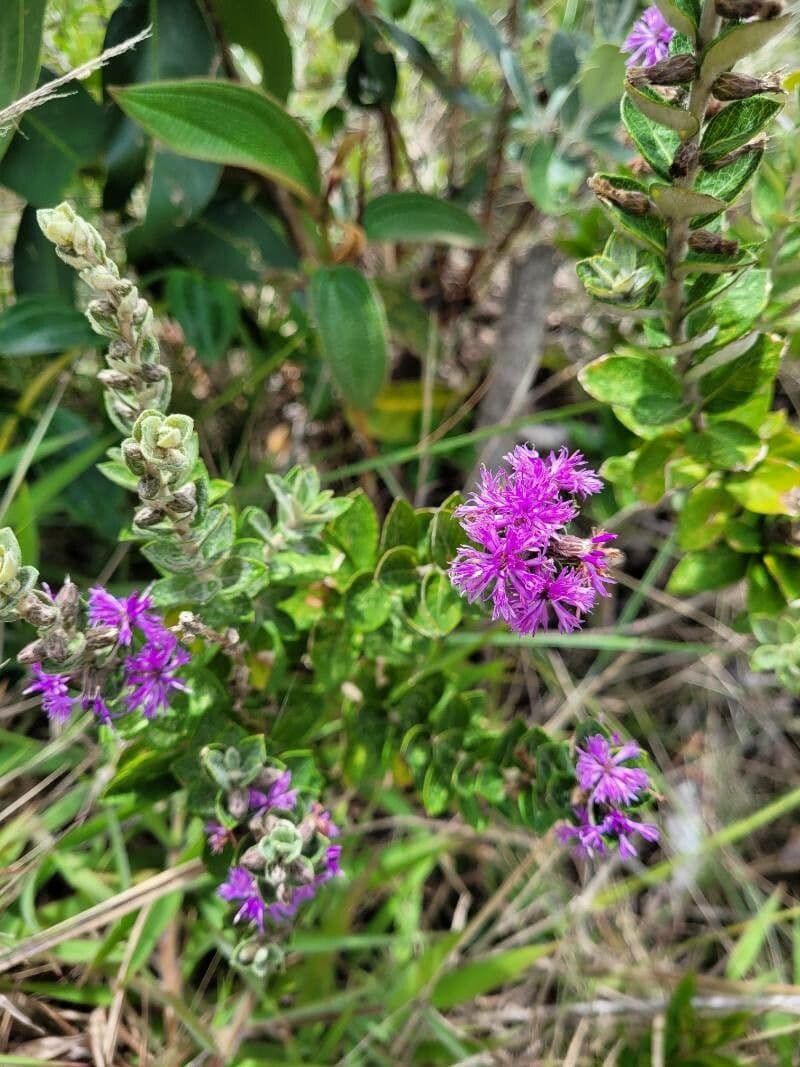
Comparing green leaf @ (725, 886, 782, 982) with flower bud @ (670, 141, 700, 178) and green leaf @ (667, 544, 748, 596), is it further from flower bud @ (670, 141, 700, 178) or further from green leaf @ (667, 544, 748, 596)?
flower bud @ (670, 141, 700, 178)

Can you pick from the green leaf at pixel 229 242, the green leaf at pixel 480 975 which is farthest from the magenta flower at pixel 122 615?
the green leaf at pixel 480 975

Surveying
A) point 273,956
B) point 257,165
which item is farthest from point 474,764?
point 257,165

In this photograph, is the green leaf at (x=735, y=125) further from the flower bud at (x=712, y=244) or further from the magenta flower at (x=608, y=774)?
the magenta flower at (x=608, y=774)

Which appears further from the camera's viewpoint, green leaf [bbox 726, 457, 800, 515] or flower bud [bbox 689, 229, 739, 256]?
green leaf [bbox 726, 457, 800, 515]

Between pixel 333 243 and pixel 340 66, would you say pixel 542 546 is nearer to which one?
pixel 333 243

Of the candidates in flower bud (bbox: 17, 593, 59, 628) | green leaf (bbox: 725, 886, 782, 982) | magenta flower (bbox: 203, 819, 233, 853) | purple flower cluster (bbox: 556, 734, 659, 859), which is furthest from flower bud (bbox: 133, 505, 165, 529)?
green leaf (bbox: 725, 886, 782, 982)
